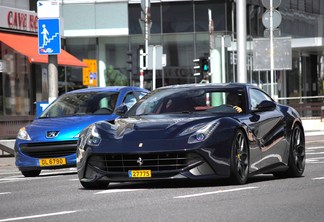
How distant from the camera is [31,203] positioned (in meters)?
11.2

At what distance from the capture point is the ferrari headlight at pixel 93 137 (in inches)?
490

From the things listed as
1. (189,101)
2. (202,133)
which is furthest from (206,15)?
(202,133)

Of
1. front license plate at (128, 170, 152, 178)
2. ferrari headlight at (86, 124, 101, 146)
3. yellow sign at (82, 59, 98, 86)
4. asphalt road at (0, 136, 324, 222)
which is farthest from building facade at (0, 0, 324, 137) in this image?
front license plate at (128, 170, 152, 178)

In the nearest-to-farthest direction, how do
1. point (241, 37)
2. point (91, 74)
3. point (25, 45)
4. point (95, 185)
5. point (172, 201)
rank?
point (172, 201)
point (95, 185)
point (25, 45)
point (241, 37)
point (91, 74)

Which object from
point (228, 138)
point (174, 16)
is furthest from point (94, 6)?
point (228, 138)

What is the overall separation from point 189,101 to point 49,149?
4.75 meters

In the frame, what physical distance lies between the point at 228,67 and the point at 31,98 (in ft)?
66.5

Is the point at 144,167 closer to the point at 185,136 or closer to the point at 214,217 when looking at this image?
the point at 185,136

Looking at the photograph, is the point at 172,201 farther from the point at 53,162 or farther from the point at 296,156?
the point at 53,162

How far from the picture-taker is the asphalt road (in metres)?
9.27

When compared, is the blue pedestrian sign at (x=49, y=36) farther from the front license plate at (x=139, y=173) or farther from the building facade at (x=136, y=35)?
the building facade at (x=136, y=35)

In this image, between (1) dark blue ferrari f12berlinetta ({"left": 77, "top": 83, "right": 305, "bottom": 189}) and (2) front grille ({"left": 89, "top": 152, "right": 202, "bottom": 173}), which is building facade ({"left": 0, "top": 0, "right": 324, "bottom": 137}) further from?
(2) front grille ({"left": 89, "top": 152, "right": 202, "bottom": 173})

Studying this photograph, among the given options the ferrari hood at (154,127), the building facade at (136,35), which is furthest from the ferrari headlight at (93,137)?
the building facade at (136,35)

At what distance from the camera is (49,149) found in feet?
57.5
